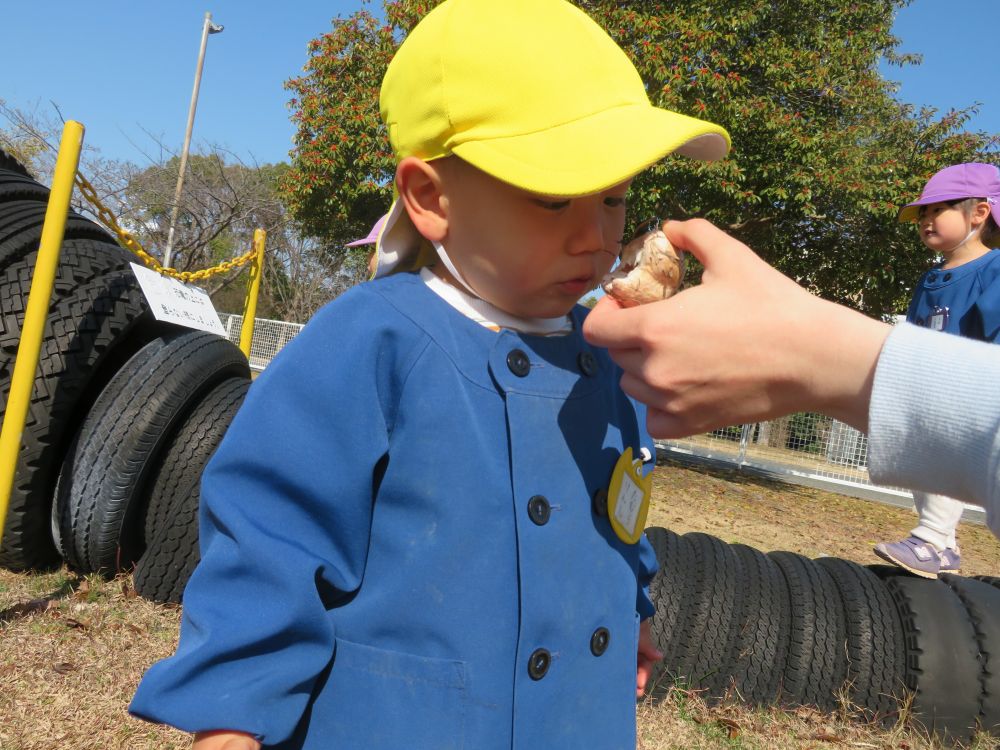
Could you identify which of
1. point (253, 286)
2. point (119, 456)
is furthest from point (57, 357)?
point (253, 286)

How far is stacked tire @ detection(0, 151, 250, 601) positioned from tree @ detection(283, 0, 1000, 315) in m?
6.94

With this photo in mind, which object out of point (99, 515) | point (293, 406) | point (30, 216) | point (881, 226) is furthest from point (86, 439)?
point (881, 226)

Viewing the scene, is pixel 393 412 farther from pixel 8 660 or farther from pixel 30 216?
pixel 30 216

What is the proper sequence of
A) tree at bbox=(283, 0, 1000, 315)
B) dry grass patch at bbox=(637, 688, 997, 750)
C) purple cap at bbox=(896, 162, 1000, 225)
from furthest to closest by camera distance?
1. tree at bbox=(283, 0, 1000, 315)
2. purple cap at bbox=(896, 162, 1000, 225)
3. dry grass patch at bbox=(637, 688, 997, 750)

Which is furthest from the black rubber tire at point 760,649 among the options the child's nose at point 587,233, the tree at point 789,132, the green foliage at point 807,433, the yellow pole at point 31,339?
the green foliage at point 807,433

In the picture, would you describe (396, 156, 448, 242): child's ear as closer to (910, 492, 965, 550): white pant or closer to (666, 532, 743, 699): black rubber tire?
(666, 532, 743, 699): black rubber tire

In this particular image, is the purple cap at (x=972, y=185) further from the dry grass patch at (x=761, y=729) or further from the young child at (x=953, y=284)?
the dry grass patch at (x=761, y=729)

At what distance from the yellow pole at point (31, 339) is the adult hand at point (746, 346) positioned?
262cm

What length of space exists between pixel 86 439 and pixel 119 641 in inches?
35.3

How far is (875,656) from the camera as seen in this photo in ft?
9.54

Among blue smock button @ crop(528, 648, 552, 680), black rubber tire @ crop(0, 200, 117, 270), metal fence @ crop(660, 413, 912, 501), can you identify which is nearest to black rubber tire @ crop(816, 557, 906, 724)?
blue smock button @ crop(528, 648, 552, 680)

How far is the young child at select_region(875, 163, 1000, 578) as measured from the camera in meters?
3.49

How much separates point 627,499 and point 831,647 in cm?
210

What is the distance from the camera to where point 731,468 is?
473 inches
